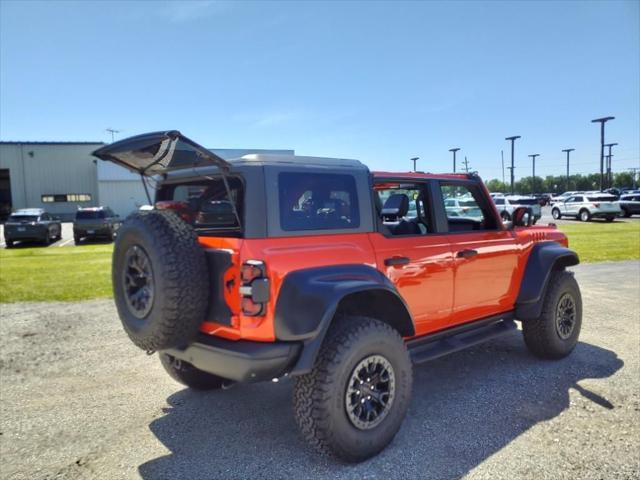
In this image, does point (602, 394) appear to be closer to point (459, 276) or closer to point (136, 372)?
point (459, 276)

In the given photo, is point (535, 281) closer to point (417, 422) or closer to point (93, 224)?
point (417, 422)

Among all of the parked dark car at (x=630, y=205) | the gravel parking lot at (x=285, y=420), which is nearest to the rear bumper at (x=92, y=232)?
the gravel parking lot at (x=285, y=420)

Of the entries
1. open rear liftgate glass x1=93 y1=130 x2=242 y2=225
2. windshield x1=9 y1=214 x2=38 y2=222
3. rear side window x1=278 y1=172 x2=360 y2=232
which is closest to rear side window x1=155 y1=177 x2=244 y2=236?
open rear liftgate glass x1=93 y1=130 x2=242 y2=225

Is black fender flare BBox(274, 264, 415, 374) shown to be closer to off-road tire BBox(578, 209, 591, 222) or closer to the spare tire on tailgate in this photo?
the spare tire on tailgate

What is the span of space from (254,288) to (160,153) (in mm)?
1168

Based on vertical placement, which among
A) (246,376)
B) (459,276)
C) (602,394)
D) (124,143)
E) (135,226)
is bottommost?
(602,394)

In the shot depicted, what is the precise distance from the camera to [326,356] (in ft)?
9.65

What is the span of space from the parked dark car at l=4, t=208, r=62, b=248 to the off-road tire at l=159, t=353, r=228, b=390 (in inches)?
749

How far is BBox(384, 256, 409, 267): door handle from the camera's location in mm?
3396

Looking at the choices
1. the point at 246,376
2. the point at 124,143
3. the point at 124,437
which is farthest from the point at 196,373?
the point at 124,143

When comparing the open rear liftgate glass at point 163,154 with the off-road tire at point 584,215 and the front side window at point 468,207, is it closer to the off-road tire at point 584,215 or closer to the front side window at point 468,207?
the front side window at point 468,207

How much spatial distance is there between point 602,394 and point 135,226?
13.0 ft

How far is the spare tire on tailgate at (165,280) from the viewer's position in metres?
2.78

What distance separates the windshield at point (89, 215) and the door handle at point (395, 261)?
804 inches
